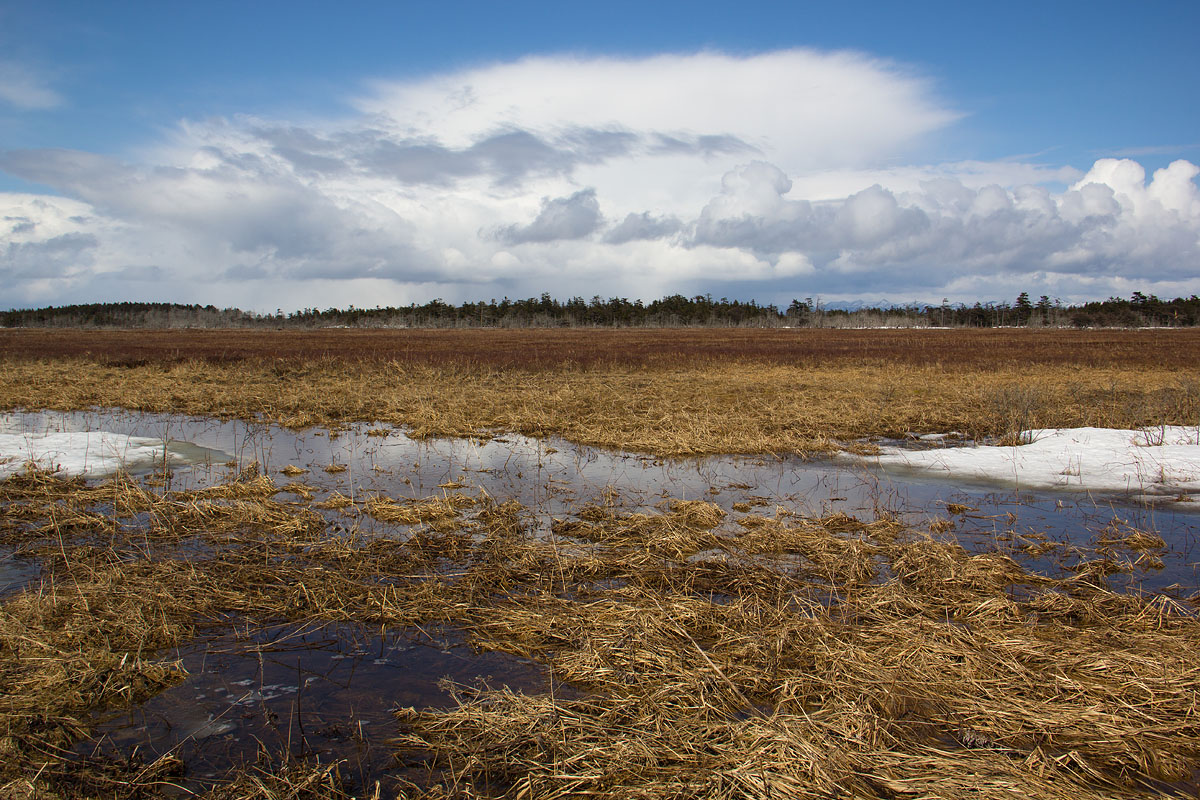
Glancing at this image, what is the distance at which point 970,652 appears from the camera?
4.32 m

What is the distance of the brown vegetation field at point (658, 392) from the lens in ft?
46.5

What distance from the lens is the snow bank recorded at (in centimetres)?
995

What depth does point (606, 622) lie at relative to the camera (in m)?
4.81

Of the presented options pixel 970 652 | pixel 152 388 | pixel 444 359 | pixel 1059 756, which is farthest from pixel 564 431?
pixel 444 359

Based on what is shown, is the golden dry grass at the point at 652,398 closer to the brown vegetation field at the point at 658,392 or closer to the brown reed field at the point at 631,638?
the brown vegetation field at the point at 658,392

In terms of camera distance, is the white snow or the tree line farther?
the tree line

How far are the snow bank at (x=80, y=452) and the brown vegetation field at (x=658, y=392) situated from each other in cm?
355

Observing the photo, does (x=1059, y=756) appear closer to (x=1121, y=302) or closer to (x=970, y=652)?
(x=970, y=652)

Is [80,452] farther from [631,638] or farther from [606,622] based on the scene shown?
[631,638]

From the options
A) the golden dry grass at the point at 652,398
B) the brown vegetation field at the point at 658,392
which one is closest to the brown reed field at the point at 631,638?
the golden dry grass at the point at 652,398

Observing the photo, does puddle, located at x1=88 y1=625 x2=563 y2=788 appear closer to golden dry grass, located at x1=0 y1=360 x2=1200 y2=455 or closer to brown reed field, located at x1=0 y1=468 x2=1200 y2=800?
brown reed field, located at x1=0 y1=468 x2=1200 y2=800

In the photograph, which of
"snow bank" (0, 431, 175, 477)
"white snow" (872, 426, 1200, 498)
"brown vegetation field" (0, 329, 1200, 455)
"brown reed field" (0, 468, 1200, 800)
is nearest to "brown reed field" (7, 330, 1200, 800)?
"brown reed field" (0, 468, 1200, 800)

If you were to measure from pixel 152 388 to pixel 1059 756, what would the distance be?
2368cm

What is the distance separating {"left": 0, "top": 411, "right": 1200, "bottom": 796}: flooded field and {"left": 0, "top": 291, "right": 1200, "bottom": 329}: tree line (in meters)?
93.0
